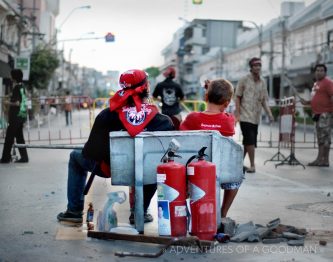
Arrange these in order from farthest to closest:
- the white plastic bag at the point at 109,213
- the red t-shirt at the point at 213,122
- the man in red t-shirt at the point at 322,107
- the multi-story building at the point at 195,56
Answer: the multi-story building at the point at 195,56 → the man in red t-shirt at the point at 322,107 → the red t-shirt at the point at 213,122 → the white plastic bag at the point at 109,213

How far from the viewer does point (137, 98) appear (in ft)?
19.2

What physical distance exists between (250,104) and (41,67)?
3929cm

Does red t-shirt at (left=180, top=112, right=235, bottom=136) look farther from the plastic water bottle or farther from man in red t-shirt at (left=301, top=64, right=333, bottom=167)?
man in red t-shirt at (left=301, top=64, right=333, bottom=167)

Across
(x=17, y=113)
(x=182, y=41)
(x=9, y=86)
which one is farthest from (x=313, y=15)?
(x=182, y=41)

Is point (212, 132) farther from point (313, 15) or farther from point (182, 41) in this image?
point (182, 41)

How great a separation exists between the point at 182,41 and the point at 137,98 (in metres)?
138

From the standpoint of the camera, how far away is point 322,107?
12.7 meters

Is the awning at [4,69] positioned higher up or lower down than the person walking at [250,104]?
higher up

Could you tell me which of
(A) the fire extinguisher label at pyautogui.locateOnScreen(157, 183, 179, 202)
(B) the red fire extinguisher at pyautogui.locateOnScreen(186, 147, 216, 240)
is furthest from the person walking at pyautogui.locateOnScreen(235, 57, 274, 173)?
(A) the fire extinguisher label at pyautogui.locateOnScreen(157, 183, 179, 202)

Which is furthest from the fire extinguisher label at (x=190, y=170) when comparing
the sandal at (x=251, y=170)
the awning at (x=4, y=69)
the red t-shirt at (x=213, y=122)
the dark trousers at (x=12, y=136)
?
the awning at (x=4, y=69)

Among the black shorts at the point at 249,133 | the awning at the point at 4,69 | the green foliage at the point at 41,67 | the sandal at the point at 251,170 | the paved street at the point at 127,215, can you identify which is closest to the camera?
the paved street at the point at 127,215

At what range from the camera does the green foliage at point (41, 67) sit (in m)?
→ 48.7

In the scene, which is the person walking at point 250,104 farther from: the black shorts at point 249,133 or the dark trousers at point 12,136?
the dark trousers at point 12,136

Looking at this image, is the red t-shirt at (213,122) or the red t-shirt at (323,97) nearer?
the red t-shirt at (213,122)
